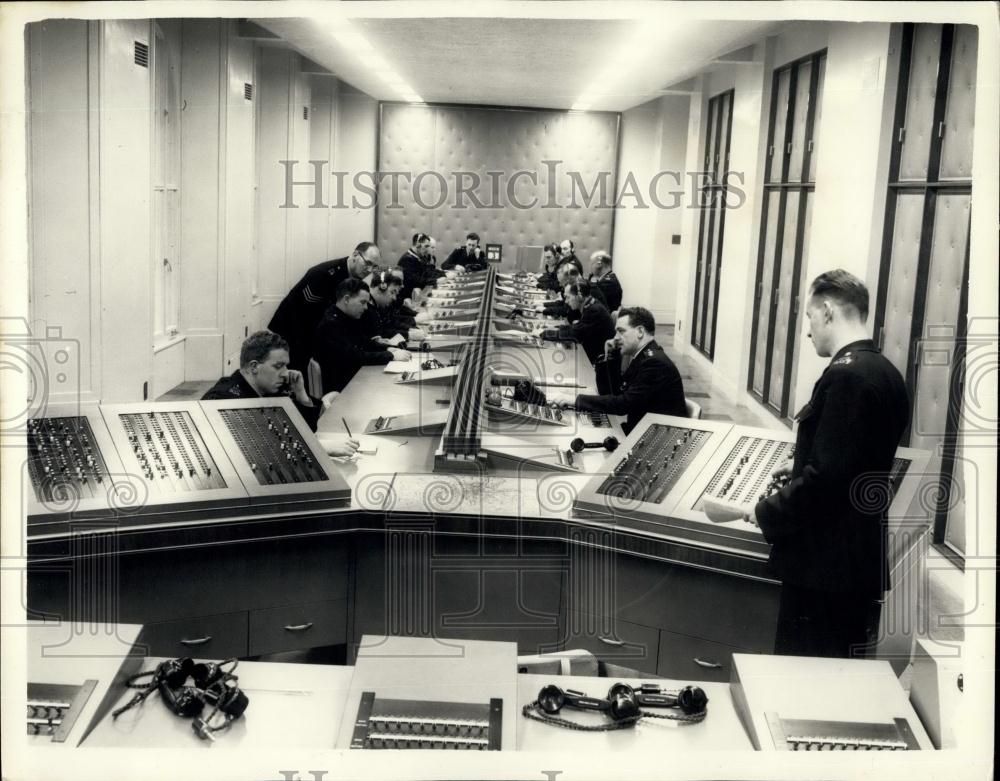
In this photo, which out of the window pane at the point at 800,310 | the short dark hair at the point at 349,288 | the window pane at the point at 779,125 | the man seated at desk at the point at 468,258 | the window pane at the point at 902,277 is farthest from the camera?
the man seated at desk at the point at 468,258

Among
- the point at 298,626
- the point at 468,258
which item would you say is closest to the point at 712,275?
the point at 468,258

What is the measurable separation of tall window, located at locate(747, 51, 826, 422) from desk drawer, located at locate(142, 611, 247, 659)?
4.50 m

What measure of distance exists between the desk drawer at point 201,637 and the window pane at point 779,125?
18.4ft

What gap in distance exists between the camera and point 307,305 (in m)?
5.61

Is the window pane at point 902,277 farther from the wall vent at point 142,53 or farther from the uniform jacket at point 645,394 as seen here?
the wall vent at point 142,53

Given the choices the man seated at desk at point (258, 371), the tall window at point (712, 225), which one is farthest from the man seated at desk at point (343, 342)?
the tall window at point (712, 225)

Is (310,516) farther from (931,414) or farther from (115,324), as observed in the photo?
(931,414)

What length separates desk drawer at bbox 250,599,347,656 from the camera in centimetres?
268

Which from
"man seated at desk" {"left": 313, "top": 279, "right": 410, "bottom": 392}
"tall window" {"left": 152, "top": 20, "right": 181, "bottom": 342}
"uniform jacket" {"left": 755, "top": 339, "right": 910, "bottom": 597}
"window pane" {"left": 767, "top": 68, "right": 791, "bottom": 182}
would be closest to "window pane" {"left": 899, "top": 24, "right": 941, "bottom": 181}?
"window pane" {"left": 767, "top": 68, "right": 791, "bottom": 182}

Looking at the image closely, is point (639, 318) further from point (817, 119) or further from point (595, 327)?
point (817, 119)

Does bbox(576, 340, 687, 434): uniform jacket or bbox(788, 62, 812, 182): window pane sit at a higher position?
bbox(788, 62, 812, 182): window pane

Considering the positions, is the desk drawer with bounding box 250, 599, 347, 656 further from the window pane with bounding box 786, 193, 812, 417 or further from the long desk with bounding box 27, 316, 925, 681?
the window pane with bounding box 786, 193, 812, 417

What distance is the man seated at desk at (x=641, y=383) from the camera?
381cm

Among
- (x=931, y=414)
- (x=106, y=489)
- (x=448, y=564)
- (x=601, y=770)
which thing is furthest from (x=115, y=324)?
(x=931, y=414)
